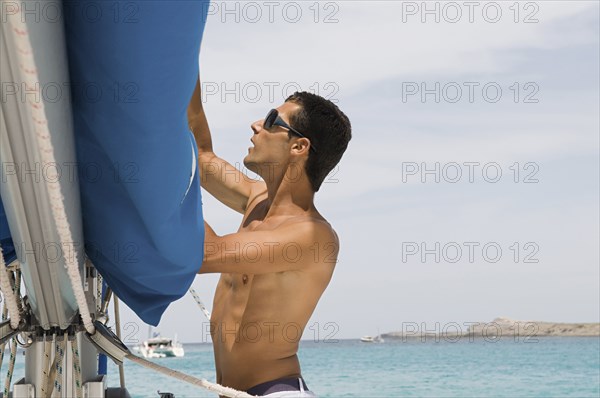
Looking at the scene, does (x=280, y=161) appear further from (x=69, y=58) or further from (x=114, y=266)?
(x=69, y=58)

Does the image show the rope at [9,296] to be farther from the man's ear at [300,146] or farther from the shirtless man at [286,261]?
the man's ear at [300,146]

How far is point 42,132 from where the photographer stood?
1.33 meters

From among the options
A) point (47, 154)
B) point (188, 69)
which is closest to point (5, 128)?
point (47, 154)

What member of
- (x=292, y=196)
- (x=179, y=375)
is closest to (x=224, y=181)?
(x=292, y=196)

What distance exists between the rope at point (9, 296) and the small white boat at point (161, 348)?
34.9 metres

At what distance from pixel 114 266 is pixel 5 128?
1.85ft

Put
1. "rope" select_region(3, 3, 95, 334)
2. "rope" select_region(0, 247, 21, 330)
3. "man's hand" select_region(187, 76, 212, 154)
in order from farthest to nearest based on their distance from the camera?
"man's hand" select_region(187, 76, 212, 154), "rope" select_region(0, 247, 21, 330), "rope" select_region(3, 3, 95, 334)

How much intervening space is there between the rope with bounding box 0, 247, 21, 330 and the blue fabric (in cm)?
19

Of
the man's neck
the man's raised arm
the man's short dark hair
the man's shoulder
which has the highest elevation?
the man's short dark hair

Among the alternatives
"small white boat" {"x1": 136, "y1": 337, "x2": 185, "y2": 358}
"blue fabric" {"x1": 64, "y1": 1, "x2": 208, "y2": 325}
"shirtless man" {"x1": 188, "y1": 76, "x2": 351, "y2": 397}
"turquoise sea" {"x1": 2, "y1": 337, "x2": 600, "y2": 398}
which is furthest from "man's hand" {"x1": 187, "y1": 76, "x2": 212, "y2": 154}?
"small white boat" {"x1": 136, "y1": 337, "x2": 185, "y2": 358}

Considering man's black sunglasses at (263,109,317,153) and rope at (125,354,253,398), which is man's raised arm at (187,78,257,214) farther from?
rope at (125,354,253,398)

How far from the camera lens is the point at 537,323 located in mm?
58938

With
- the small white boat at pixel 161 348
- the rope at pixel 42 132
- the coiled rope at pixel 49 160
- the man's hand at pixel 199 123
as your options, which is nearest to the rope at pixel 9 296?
the coiled rope at pixel 49 160

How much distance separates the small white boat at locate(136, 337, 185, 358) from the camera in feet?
119
